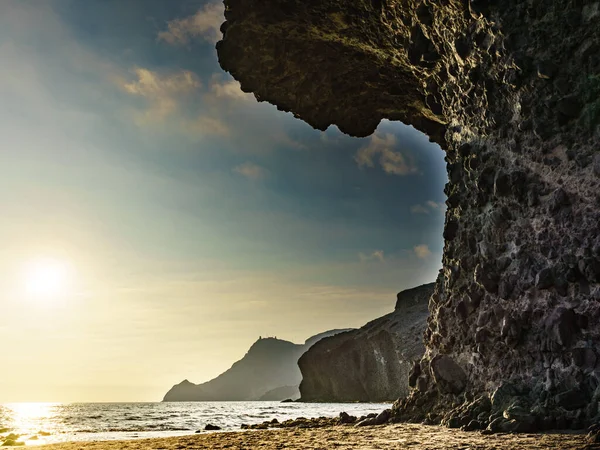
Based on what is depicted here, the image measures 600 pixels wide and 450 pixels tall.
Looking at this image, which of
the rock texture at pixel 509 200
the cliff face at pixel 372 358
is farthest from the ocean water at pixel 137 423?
the cliff face at pixel 372 358

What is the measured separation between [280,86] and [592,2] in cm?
1283

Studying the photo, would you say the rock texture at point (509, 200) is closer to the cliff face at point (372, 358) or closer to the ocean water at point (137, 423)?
the ocean water at point (137, 423)

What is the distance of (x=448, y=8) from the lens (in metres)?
13.5

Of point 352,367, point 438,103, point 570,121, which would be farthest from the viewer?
point 352,367

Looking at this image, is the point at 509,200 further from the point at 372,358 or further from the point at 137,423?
the point at 372,358

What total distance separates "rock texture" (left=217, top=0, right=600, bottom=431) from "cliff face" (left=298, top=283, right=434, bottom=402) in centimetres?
6361

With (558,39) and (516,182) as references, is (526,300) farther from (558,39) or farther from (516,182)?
(558,39)

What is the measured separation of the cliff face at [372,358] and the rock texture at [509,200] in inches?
2504

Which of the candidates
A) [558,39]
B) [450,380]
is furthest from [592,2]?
[450,380]

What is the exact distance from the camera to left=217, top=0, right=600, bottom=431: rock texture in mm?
10188

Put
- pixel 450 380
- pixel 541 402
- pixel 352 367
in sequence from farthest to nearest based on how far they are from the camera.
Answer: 1. pixel 352 367
2. pixel 450 380
3. pixel 541 402

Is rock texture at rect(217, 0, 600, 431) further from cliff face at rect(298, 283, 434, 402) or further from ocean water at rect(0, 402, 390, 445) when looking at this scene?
cliff face at rect(298, 283, 434, 402)

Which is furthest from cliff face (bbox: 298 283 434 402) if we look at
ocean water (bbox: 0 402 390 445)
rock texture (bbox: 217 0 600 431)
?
rock texture (bbox: 217 0 600 431)

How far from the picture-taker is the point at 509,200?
1222cm
